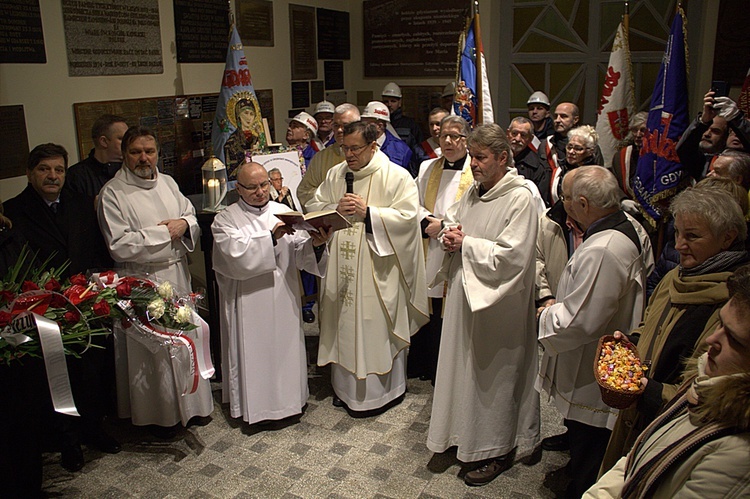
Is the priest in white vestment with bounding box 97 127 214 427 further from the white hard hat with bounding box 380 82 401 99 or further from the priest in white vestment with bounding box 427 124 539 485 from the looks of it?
the white hard hat with bounding box 380 82 401 99

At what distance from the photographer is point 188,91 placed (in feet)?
20.9

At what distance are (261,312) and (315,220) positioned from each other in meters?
0.77

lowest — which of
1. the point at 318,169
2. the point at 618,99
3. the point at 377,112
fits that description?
the point at 318,169

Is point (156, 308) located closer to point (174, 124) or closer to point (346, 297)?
point (346, 297)

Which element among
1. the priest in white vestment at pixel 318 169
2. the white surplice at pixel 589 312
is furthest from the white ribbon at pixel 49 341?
the priest in white vestment at pixel 318 169

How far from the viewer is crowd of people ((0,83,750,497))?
280cm

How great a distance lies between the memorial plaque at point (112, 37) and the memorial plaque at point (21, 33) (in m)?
0.27

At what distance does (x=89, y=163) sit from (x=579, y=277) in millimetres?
3497

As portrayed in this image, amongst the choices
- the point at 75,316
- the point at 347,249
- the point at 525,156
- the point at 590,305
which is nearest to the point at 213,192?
the point at 347,249

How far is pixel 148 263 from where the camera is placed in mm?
4004

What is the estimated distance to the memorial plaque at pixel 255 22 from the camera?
699 cm

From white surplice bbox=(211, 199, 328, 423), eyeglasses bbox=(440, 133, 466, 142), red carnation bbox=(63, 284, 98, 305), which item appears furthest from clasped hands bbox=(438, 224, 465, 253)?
red carnation bbox=(63, 284, 98, 305)

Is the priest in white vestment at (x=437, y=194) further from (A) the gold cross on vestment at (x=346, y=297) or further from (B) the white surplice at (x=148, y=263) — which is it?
(B) the white surplice at (x=148, y=263)

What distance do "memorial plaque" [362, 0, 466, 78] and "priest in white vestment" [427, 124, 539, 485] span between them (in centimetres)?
546
